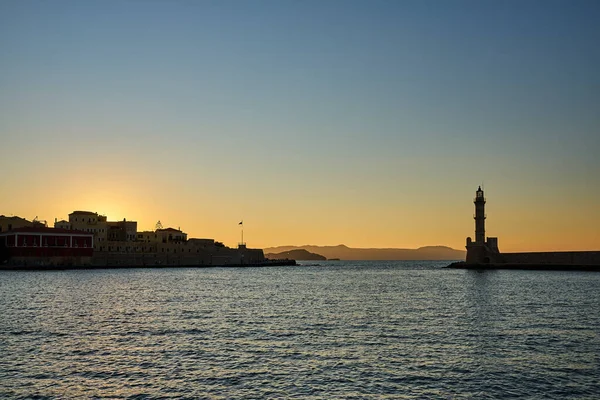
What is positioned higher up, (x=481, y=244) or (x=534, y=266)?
(x=481, y=244)

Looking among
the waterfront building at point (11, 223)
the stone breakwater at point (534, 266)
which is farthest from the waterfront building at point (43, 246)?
the stone breakwater at point (534, 266)

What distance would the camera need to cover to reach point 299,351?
31094 mm

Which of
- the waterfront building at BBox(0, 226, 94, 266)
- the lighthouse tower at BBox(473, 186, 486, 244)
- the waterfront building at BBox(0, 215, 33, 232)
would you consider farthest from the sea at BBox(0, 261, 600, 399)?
the waterfront building at BBox(0, 215, 33, 232)

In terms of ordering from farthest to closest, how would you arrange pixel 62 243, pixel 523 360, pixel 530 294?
1. pixel 62 243
2. pixel 530 294
3. pixel 523 360

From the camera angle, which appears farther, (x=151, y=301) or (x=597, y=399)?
(x=151, y=301)

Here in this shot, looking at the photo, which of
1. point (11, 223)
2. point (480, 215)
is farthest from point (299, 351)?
point (11, 223)

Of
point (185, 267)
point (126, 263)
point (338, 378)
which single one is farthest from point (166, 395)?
point (185, 267)

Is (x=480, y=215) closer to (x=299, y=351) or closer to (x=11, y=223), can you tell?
(x=299, y=351)

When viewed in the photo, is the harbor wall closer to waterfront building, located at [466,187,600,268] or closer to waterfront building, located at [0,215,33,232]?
waterfront building, located at [466,187,600,268]

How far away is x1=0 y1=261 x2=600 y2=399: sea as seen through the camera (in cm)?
2345

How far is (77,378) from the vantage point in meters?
25.1

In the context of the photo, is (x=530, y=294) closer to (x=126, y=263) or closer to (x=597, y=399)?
(x=597, y=399)

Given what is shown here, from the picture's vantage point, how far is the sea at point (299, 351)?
76.9 feet

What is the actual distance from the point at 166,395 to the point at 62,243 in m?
133
